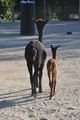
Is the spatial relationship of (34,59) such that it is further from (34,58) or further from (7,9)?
(7,9)

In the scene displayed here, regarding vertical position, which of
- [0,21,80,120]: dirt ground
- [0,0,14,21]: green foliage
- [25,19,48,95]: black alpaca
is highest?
[25,19,48,95]: black alpaca

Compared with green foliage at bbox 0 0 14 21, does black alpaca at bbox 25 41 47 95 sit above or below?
above

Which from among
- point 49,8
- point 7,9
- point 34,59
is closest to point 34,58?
point 34,59

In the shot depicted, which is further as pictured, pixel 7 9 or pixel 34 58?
pixel 7 9

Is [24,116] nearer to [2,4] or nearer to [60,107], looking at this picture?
[60,107]

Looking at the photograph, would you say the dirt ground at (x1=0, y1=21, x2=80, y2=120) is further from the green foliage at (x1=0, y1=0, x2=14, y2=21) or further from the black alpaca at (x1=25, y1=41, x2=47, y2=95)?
the green foliage at (x1=0, y1=0, x2=14, y2=21)

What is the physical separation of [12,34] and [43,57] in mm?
10771

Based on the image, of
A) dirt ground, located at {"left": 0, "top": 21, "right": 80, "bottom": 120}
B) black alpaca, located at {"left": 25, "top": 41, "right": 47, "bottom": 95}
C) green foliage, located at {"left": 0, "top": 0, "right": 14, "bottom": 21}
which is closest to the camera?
dirt ground, located at {"left": 0, "top": 21, "right": 80, "bottom": 120}

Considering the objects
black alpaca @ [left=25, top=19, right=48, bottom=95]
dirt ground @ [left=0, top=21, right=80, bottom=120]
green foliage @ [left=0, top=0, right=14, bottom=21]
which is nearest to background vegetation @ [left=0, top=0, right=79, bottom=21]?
green foliage @ [left=0, top=0, right=14, bottom=21]

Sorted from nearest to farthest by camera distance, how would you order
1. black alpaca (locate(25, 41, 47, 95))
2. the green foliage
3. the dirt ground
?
the dirt ground < black alpaca (locate(25, 41, 47, 95)) < the green foliage

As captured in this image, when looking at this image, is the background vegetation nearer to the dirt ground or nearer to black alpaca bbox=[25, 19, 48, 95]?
the dirt ground

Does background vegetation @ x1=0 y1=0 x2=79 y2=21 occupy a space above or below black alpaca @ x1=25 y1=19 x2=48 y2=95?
below

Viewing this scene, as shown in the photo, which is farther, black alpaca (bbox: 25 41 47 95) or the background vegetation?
the background vegetation

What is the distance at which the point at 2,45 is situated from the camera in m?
15.6
